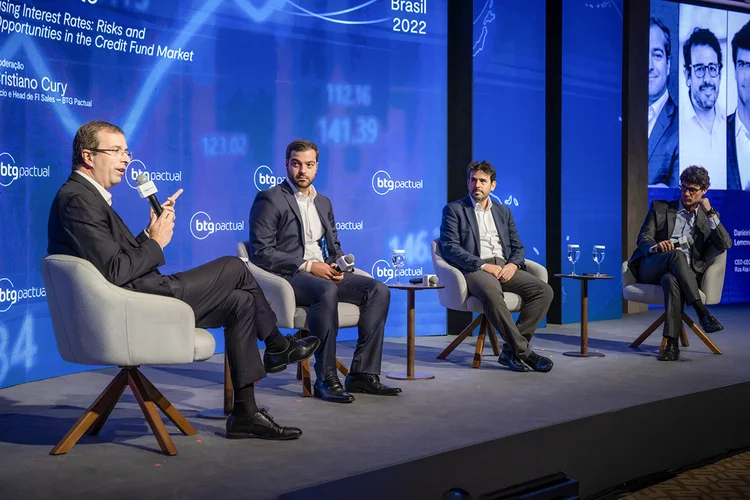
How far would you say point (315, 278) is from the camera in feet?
13.6

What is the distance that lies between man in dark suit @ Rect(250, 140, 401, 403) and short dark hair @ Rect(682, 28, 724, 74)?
553 cm

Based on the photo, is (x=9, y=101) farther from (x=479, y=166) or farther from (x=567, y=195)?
(x=567, y=195)

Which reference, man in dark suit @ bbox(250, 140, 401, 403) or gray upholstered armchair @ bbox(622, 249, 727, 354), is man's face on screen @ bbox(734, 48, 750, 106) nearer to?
gray upholstered armchair @ bbox(622, 249, 727, 354)

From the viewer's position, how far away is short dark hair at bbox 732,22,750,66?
29.0ft

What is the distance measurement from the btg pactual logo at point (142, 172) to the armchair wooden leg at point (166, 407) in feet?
6.15

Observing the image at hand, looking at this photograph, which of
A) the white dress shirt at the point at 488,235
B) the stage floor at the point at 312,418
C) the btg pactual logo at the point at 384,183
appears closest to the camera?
the stage floor at the point at 312,418

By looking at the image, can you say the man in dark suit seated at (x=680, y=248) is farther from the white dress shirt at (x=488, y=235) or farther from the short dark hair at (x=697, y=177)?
the white dress shirt at (x=488, y=235)

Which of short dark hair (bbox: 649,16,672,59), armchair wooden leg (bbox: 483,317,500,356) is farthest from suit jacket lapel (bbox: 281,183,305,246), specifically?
short dark hair (bbox: 649,16,672,59)

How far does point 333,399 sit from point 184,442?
970mm

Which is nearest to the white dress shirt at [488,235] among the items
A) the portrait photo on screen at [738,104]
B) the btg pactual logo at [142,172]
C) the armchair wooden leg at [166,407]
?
the btg pactual logo at [142,172]

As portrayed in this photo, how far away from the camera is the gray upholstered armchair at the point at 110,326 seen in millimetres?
2938

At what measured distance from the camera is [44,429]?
11.1 feet

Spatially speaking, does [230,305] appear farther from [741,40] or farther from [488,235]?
[741,40]

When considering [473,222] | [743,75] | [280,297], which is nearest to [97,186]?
[280,297]
